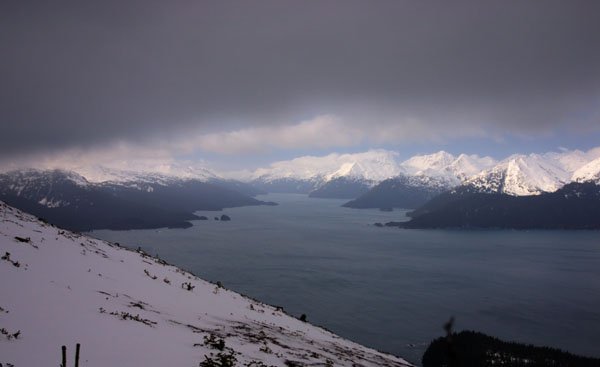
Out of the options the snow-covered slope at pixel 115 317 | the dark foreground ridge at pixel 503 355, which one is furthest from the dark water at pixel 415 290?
the snow-covered slope at pixel 115 317

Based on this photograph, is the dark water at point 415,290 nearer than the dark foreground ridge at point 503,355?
No

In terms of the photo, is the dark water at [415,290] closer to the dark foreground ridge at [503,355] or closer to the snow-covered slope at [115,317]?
the dark foreground ridge at [503,355]

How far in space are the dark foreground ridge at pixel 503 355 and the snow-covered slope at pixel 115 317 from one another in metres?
51.1

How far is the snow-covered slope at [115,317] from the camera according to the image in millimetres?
14172

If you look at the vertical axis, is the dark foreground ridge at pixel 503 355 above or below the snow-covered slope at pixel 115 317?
below

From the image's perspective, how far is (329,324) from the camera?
9169 centimetres

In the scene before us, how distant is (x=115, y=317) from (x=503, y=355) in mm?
78446

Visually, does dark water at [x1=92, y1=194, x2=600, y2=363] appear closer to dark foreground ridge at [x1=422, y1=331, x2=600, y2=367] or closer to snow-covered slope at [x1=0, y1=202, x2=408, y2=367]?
dark foreground ridge at [x1=422, y1=331, x2=600, y2=367]

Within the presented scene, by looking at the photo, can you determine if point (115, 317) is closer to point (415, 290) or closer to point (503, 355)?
point (503, 355)

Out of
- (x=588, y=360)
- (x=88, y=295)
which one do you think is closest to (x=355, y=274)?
(x=588, y=360)

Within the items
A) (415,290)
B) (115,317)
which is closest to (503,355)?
(415,290)

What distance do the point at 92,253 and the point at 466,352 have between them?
7274 cm

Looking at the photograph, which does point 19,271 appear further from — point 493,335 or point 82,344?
point 493,335

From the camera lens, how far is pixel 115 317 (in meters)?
18.3
